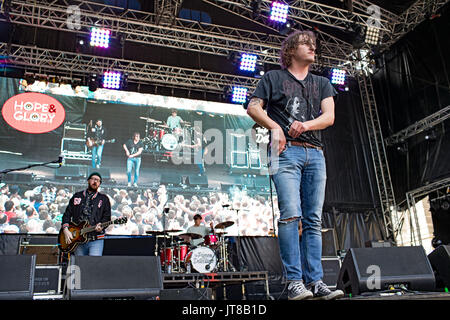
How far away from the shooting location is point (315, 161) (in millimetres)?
2270

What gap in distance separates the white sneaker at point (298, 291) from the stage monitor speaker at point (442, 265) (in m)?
1.24

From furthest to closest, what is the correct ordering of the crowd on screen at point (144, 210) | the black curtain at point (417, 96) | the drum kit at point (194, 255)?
1. the black curtain at point (417, 96)
2. the crowd on screen at point (144, 210)
3. the drum kit at point (194, 255)

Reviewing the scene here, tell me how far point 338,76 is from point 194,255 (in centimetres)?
592

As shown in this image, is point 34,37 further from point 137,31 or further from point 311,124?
point 311,124

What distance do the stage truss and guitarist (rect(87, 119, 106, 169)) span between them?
1.30 meters

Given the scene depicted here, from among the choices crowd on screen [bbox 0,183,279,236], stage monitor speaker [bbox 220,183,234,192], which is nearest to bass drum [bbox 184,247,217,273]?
crowd on screen [bbox 0,183,279,236]

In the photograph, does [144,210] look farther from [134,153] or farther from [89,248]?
[89,248]

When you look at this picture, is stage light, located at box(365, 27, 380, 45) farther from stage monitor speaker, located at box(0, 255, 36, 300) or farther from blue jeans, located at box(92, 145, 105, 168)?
stage monitor speaker, located at box(0, 255, 36, 300)

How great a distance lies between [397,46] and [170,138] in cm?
603

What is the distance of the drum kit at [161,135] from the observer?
877 cm

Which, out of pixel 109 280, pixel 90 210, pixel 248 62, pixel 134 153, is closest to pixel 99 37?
pixel 134 153

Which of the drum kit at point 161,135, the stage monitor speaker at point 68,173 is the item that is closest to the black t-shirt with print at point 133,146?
the drum kit at point 161,135

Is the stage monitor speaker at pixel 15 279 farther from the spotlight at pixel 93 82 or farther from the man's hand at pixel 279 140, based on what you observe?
the spotlight at pixel 93 82

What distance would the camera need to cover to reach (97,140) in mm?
8438
